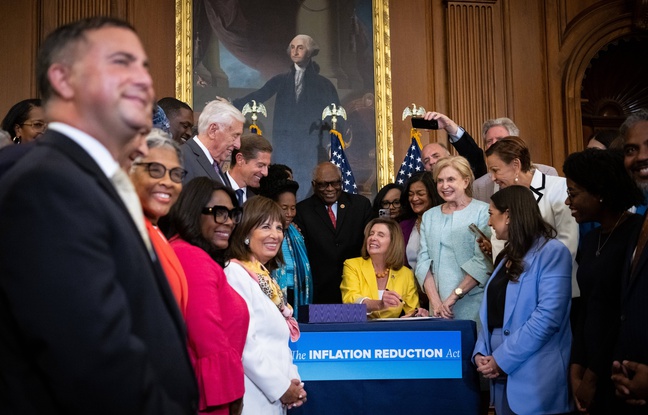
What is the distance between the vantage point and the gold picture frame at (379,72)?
9.29 m

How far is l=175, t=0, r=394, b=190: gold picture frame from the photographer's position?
30.5 ft

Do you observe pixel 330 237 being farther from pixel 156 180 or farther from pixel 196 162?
pixel 156 180

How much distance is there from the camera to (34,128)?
492 cm

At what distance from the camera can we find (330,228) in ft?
21.8

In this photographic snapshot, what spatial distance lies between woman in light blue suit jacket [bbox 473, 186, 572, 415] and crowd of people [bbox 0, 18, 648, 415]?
0.01 metres

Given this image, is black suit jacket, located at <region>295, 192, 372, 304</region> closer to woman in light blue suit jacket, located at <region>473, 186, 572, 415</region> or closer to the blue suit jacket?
woman in light blue suit jacket, located at <region>473, 186, 572, 415</region>

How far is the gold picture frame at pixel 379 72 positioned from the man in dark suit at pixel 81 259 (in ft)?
25.0

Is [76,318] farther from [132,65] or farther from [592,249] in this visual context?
[592,249]

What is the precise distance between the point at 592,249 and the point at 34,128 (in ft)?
10.5

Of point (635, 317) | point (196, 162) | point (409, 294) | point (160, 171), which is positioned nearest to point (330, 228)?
point (409, 294)

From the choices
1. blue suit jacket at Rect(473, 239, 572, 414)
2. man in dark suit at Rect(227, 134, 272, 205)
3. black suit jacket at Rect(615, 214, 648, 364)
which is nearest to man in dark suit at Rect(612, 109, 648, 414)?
black suit jacket at Rect(615, 214, 648, 364)

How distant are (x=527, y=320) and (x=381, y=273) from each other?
1.50 m

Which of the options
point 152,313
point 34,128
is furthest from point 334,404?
point 152,313

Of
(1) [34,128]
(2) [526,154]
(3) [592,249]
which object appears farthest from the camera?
(2) [526,154]
